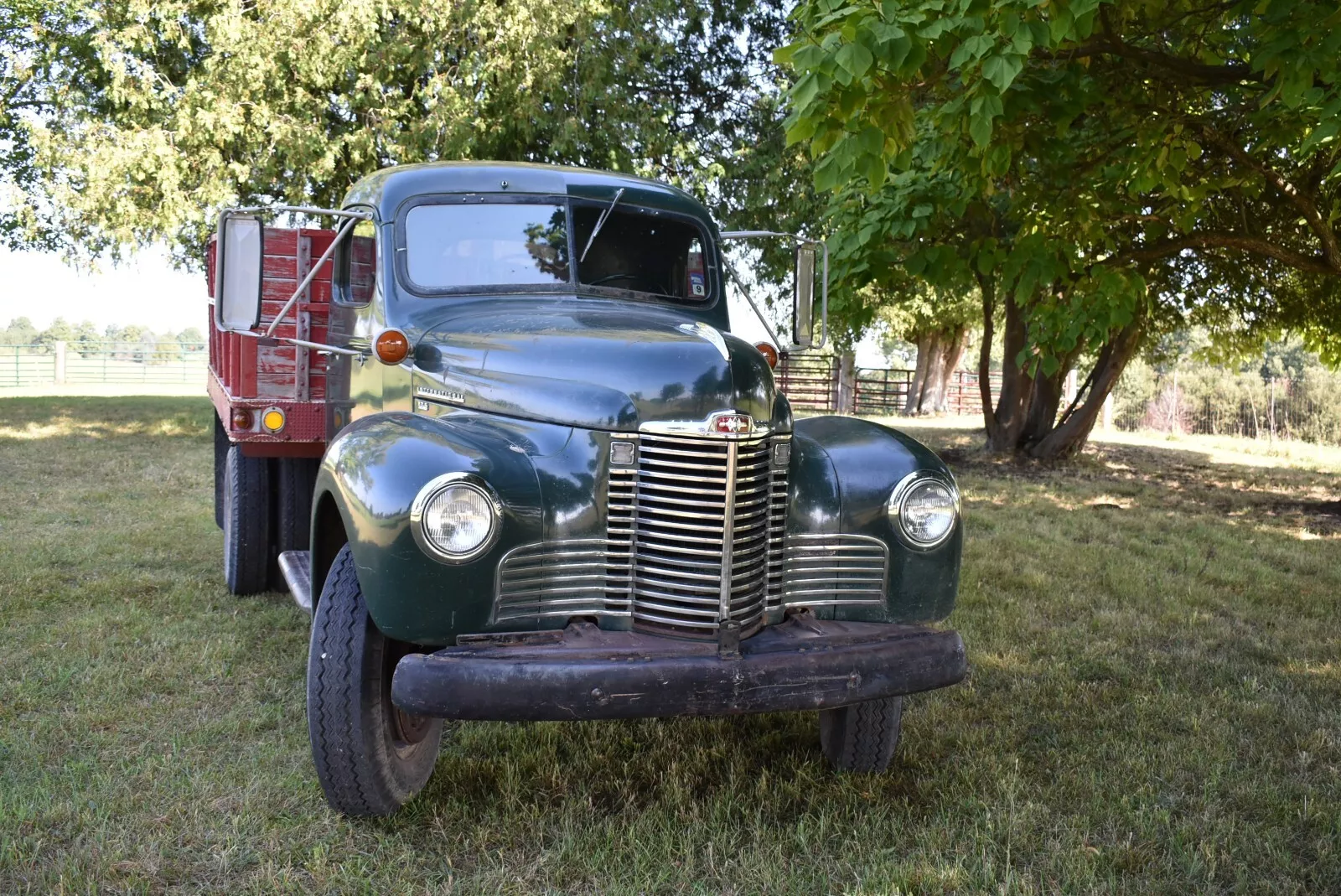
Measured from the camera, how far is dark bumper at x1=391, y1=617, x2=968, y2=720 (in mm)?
2906

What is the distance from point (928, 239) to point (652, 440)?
Result: 15.0ft

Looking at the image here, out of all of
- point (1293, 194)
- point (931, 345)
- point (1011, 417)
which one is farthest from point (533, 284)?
point (931, 345)

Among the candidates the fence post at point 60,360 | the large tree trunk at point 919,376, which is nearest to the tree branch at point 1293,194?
the large tree trunk at point 919,376

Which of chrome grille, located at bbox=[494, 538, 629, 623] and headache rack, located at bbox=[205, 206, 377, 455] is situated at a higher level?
headache rack, located at bbox=[205, 206, 377, 455]

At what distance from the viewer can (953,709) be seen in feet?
15.0

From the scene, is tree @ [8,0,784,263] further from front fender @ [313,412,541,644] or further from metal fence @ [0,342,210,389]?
metal fence @ [0,342,210,389]

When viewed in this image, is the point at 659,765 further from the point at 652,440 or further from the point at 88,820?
the point at 88,820

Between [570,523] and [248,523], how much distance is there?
347cm

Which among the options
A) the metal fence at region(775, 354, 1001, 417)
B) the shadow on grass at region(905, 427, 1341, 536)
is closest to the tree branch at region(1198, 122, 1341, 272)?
the shadow on grass at region(905, 427, 1341, 536)

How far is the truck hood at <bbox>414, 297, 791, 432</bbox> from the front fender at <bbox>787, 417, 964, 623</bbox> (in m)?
0.24

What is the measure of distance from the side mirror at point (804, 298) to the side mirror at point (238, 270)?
222 centimetres

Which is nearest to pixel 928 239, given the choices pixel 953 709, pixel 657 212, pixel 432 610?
pixel 657 212

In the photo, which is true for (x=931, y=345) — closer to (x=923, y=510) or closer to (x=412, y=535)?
(x=923, y=510)

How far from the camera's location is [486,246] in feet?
14.1
